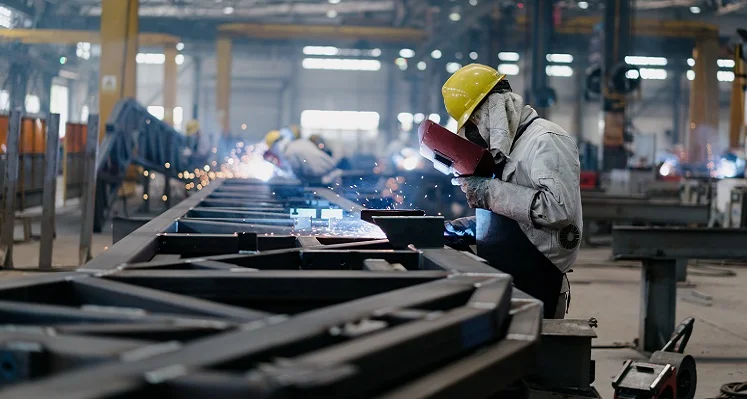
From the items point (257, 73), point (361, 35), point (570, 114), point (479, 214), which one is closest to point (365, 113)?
point (257, 73)

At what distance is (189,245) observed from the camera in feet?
10.7

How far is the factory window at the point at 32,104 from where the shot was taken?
23.1m

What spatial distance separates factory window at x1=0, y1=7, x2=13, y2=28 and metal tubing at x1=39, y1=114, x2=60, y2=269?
8.84m

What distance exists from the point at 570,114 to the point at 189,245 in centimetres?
3273

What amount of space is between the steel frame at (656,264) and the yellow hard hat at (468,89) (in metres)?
2.34

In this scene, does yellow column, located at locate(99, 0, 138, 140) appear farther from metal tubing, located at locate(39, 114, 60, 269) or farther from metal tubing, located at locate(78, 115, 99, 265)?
metal tubing, located at locate(39, 114, 60, 269)

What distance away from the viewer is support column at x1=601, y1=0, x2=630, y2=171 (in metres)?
14.3

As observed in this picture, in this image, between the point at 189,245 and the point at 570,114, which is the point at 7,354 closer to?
the point at 189,245

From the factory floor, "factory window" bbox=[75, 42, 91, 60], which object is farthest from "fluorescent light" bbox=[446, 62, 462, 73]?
the factory floor

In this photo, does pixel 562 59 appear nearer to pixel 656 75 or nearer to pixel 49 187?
pixel 656 75

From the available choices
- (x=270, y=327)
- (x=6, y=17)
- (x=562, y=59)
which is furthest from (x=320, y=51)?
(x=270, y=327)

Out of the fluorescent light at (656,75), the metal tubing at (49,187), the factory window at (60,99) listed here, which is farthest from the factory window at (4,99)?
the fluorescent light at (656,75)

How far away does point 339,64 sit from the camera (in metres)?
35.0

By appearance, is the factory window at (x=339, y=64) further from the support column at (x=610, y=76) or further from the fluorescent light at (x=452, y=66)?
the support column at (x=610, y=76)
